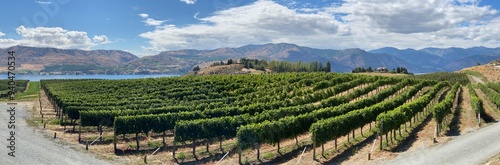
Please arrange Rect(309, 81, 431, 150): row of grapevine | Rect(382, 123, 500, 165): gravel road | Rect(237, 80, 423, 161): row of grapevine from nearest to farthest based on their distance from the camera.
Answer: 1. Rect(382, 123, 500, 165): gravel road
2. Rect(309, 81, 431, 150): row of grapevine
3. Rect(237, 80, 423, 161): row of grapevine

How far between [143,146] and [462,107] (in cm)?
4644

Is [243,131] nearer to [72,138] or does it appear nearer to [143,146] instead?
[143,146]

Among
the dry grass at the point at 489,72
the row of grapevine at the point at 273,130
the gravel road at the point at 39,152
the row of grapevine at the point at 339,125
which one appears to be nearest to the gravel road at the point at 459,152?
the row of grapevine at the point at 339,125

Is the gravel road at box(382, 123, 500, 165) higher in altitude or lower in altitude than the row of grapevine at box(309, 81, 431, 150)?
lower

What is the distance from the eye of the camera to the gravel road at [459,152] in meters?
24.5

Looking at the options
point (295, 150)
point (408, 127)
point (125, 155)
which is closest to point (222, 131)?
point (295, 150)

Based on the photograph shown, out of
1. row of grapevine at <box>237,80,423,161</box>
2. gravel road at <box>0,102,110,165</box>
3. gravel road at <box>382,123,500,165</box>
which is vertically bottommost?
gravel road at <box>0,102,110,165</box>

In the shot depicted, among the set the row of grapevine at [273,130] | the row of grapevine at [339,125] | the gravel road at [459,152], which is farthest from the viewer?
the row of grapevine at [273,130]

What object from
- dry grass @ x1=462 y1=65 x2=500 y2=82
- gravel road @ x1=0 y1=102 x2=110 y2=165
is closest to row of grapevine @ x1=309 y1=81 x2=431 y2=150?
gravel road @ x1=0 y1=102 x2=110 y2=165

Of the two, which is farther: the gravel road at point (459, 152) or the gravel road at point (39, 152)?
the gravel road at point (39, 152)

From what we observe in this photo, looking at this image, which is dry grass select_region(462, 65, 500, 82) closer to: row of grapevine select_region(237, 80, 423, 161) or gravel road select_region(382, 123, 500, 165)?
gravel road select_region(382, 123, 500, 165)

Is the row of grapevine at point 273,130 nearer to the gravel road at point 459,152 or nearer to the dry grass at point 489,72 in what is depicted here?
the gravel road at point 459,152

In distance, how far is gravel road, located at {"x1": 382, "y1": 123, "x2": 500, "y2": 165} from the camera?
24453mm

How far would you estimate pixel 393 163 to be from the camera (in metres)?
24.7
